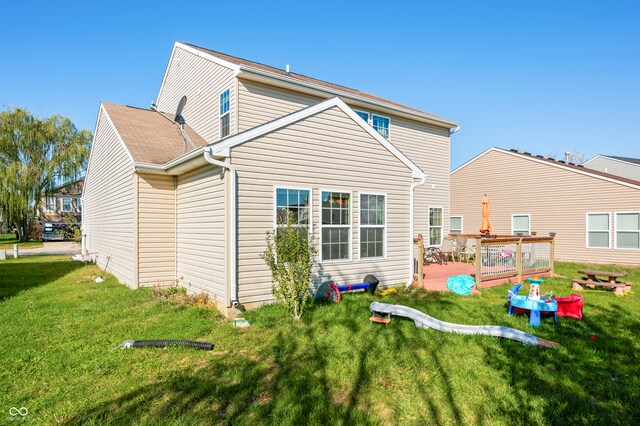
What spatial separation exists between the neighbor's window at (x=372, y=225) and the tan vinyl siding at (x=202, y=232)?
3.36m

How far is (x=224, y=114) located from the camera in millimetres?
10461

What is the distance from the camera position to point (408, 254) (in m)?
9.66

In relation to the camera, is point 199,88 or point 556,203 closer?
point 199,88

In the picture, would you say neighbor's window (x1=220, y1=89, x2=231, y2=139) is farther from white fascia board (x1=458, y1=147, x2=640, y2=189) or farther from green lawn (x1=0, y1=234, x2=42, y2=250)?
green lawn (x1=0, y1=234, x2=42, y2=250)

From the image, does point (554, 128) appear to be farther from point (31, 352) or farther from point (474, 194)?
point (31, 352)

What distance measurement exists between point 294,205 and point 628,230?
15.0 m

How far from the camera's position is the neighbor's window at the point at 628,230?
14578mm

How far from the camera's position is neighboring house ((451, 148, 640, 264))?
14969mm

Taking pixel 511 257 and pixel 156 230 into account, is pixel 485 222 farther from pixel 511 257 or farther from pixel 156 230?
pixel 156 230

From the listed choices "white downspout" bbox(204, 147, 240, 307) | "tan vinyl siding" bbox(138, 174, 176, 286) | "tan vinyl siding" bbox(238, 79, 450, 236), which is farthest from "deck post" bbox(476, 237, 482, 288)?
"tan vinyl siding" bbox(138, 174, 176, 286)

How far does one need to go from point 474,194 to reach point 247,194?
650 inches

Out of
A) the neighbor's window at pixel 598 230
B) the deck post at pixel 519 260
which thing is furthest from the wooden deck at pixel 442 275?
the neighbor's window at pixel 598 230

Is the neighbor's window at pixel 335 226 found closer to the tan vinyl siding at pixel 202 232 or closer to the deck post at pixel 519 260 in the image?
the tan vinyl siding at pixel 202 232

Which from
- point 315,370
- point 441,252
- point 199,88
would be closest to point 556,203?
point 441,252
